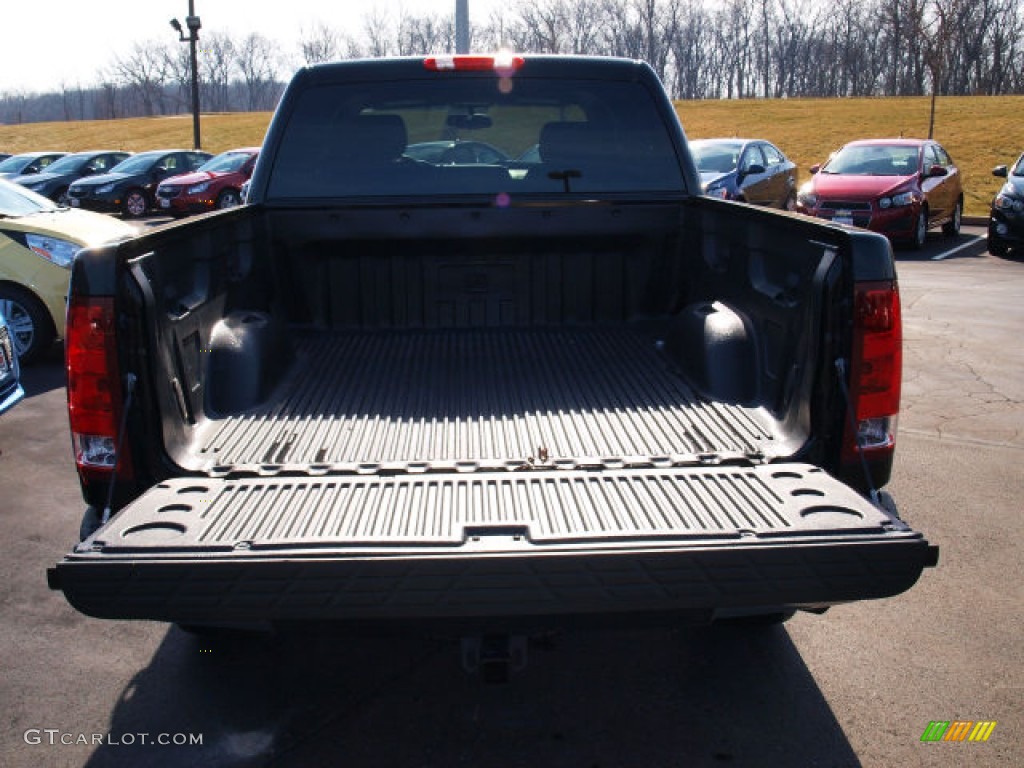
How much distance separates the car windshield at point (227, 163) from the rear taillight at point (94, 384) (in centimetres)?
2107

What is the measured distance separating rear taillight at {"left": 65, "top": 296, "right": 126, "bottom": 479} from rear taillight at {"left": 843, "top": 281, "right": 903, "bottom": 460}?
6.87 feet

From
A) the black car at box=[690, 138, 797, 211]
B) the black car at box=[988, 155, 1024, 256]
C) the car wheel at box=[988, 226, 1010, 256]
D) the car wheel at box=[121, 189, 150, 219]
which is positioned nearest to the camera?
the black car at box=[988, 155, 1024, 256]

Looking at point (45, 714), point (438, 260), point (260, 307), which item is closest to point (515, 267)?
point (438, 260)

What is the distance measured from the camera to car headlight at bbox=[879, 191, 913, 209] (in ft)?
48.0

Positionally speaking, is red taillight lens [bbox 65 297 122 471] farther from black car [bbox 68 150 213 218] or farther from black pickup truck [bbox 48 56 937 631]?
black car [bbox 68 150 213 218]

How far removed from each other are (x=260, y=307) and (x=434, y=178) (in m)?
0.95

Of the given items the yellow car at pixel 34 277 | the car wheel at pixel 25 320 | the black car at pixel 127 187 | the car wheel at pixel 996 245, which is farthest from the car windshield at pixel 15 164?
the car wheel at pixel 996 245

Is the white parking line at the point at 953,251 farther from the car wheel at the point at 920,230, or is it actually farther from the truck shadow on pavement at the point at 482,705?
the truck shadow on pavement at the point at 482,705

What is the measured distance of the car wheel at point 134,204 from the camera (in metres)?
23.3

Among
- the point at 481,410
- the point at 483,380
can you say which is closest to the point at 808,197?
the point at 483,380

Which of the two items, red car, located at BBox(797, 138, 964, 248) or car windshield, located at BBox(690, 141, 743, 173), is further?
car windshield, located at BBox(690, 141, 743, 173)

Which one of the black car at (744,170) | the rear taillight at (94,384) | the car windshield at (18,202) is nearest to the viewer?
the rear taillight at (94,384)

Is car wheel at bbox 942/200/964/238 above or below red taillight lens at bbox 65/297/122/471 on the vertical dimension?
below

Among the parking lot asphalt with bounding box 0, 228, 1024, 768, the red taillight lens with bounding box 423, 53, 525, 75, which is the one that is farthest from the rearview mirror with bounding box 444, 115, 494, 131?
the parking lot asphalt with bounding box 0, 228, 1024, 768
